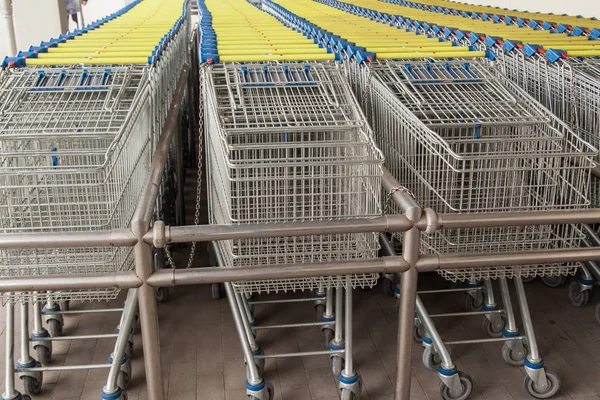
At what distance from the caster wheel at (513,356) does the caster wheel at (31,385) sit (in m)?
2.29

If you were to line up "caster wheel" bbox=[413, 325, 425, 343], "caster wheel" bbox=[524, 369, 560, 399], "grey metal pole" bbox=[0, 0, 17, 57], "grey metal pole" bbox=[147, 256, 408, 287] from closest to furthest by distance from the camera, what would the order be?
"grey metal pole" bbox=[147, 256, 408, 287], "caster wheel" bbox=[524, 369, 560, 399], "caster wheel" bbox=[413, 325, 425, 343], "grey metal pole" bbox=[0, 0, 17, 57]

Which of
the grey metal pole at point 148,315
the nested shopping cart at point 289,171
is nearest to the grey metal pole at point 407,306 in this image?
the nested shopping cart at point 289,171

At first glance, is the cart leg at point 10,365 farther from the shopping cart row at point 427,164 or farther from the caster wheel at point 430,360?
the caster wheel at point 430,360

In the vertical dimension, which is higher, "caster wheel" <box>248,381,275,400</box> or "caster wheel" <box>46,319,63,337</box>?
"caster wheel" <box>46,319,63,337</box>

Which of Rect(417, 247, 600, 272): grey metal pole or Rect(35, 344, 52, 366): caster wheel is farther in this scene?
Rect(35, 344, 52, 366): caster wheel

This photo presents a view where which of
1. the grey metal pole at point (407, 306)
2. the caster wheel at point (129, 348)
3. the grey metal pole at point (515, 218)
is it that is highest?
the grey metal pole at point (515, 218)

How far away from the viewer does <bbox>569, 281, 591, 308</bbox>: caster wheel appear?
373 cm

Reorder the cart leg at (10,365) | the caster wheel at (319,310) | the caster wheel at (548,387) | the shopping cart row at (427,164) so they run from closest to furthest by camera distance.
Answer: the shopping cart row at (427,164)
the cart leg at (10,365)
the caster wheel at (548,387)
the caster wheel at (319,310)

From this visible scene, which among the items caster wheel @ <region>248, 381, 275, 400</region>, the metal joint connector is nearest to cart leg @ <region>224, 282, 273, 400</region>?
caster wheel @ <region>248, 381, 275, 400</region>

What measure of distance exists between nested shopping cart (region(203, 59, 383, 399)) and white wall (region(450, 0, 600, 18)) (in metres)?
6.29

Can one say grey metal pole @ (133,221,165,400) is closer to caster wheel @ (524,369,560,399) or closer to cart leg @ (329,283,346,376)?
cart leg @ (329,283,346,376)

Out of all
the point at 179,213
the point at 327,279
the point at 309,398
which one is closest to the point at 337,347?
the point at 309,398

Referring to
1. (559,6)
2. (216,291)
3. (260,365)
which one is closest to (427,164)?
(260,365)

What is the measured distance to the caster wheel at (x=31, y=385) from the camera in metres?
2.88
